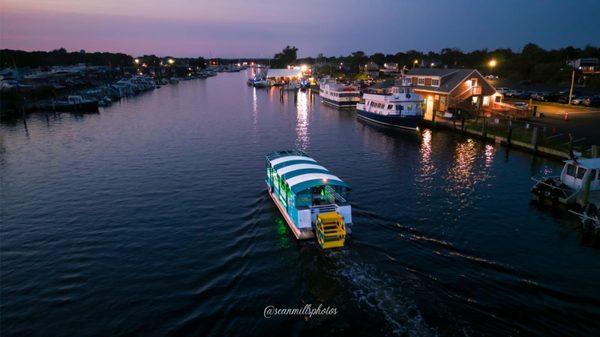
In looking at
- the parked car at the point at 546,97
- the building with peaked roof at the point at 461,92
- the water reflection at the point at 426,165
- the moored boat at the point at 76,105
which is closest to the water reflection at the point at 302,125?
the water reflection at the point at 426,165

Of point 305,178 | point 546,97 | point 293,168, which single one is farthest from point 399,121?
point 305,178

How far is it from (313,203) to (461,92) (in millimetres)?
51119

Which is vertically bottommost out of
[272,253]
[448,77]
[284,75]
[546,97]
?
[272,253]

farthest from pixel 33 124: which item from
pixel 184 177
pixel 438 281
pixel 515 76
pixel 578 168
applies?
Answer: pixel 515 76

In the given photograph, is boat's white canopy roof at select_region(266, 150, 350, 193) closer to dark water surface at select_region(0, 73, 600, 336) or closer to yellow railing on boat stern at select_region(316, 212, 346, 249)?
yellow railing on boat stern at select_region(316, 212, 346, 249)

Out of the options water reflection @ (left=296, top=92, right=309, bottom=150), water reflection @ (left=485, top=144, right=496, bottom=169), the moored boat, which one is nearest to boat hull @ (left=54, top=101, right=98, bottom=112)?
the moored boat

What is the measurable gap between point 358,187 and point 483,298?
1703cm

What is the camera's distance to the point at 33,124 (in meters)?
67.3

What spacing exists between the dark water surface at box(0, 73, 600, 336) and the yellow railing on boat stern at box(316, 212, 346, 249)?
3.04ft

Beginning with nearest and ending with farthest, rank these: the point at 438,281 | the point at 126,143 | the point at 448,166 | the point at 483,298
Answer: the point at 483,298 < the point at 438,281 < the point at 448,166 < the point at 126,143

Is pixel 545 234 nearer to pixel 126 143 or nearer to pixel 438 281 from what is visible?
pixel 438 281

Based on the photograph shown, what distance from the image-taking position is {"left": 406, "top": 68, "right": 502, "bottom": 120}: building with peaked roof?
6412cm

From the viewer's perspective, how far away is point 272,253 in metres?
22.2

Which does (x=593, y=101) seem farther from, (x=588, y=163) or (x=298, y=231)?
(x=298, y=231)
